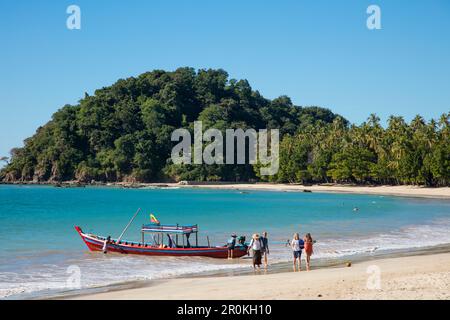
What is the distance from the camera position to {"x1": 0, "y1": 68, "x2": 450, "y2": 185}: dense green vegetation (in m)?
111

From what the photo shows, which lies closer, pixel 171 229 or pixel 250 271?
pixel 250 271

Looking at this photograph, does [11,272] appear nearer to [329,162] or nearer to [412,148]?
[412,148]

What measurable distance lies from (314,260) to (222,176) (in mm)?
124497

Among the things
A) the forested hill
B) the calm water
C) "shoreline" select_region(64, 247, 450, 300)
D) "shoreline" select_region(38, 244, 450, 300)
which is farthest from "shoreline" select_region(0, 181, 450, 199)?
"shoreline" select_region(64, 247, 450, 300)

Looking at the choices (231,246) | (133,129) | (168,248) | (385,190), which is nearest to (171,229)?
(168,248)

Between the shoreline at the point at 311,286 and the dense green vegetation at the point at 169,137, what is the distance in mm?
84482

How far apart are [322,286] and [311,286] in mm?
317

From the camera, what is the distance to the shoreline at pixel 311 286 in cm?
1444

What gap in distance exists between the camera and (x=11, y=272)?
2288cm

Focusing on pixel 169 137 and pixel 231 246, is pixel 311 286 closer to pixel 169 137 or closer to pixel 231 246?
pixel 231 246

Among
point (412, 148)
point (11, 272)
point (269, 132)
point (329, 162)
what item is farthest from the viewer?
point (269, 132)

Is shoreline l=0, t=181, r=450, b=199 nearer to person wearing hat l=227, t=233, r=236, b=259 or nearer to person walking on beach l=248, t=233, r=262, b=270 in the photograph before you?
person wearing hat l=227, t=233, r=236, b=259

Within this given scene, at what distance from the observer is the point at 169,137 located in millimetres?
166125
